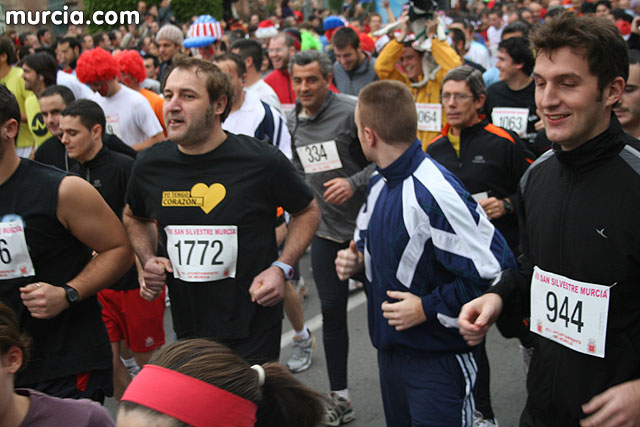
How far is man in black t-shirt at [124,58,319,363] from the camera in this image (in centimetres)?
304

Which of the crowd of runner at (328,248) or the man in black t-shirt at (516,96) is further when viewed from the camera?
the man in black t-shirt at (516,96)

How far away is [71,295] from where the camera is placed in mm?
2807

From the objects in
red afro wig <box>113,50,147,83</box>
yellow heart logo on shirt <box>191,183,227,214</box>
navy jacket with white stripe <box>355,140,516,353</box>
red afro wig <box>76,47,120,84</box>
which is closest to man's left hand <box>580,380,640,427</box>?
navy jacket with white stripe <box>355,140,516,353</box>

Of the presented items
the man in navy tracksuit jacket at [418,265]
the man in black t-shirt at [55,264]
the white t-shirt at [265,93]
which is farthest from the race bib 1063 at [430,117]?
the man in black t-shirt at [55,264]

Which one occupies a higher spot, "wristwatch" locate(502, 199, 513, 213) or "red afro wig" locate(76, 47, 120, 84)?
"red afro wig" locate(76, 47, 120, 84)

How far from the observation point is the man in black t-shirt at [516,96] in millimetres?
5488

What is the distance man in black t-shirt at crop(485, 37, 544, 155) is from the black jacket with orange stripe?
120cm

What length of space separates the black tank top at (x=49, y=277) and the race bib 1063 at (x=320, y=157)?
1940mm

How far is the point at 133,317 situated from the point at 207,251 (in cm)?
155

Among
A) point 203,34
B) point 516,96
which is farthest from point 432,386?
point 203,34

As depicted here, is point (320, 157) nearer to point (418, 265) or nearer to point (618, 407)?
point (418, 265)

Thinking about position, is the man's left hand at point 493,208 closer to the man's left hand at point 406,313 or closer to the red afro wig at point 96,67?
the man's left hand at point 406,313

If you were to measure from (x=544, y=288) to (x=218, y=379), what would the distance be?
1238 mm

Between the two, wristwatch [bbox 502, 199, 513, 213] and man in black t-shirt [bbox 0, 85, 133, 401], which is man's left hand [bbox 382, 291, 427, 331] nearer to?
man in black t-shirt [bbox 0, 85, 133, 401]
